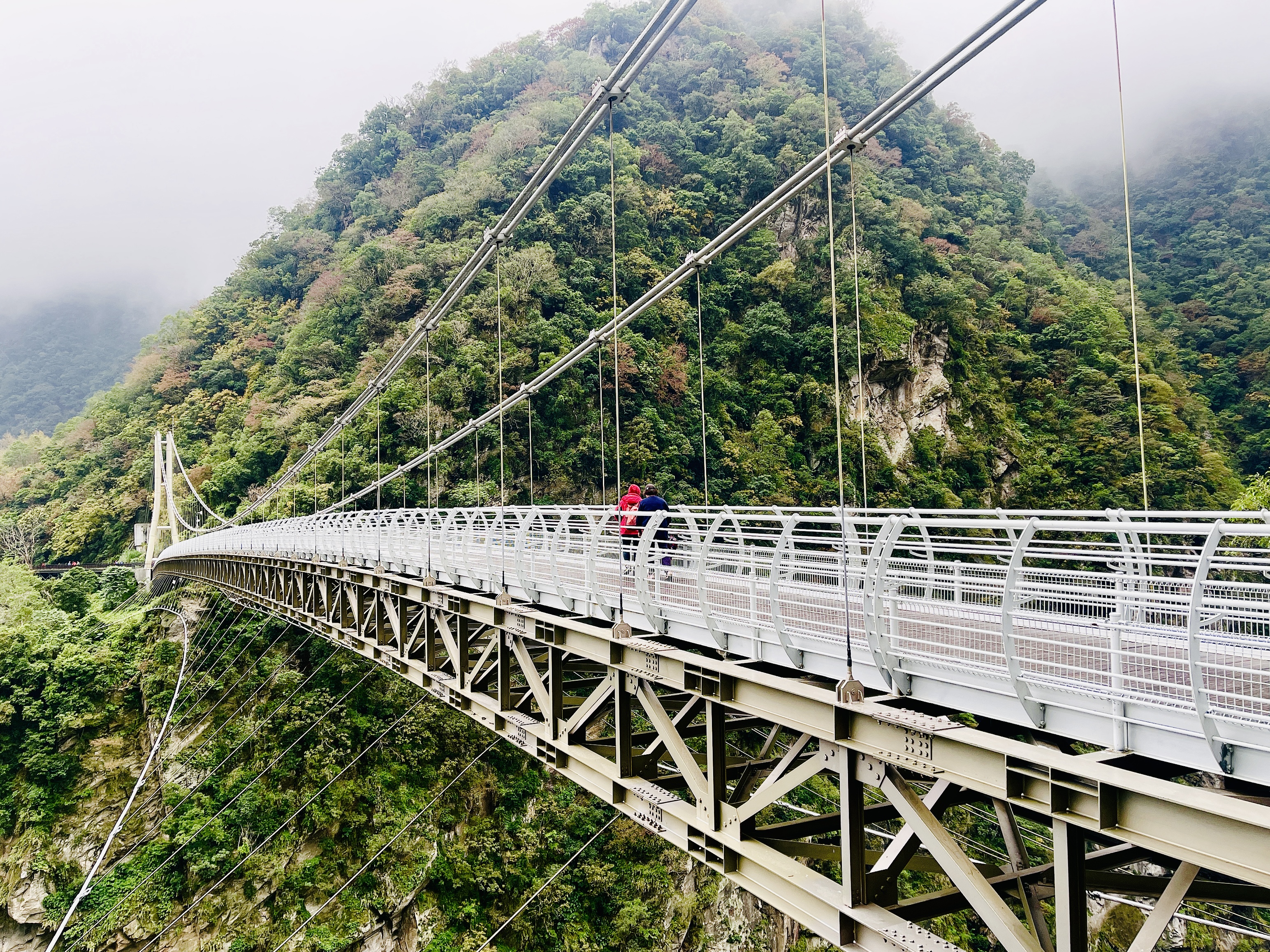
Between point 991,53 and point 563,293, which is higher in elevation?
point 991,53

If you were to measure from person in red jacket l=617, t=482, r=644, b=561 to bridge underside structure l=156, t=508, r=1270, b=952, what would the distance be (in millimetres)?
185

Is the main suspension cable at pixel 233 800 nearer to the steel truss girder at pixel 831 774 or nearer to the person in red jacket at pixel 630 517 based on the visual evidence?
the steel truss girder at pixel 831 774

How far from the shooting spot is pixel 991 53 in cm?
5822

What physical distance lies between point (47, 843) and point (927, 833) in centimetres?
2489

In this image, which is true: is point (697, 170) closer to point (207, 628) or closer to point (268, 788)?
point (207, 628)

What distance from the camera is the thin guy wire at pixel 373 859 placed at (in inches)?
707

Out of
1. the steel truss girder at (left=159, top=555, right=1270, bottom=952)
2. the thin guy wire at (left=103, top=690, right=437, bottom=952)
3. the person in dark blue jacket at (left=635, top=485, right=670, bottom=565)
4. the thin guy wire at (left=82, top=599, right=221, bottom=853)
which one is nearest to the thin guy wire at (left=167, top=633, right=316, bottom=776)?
the thin guy wire at (left=82, top=599, right=221, bottom=853)

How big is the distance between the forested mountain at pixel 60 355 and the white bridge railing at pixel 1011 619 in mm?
88576

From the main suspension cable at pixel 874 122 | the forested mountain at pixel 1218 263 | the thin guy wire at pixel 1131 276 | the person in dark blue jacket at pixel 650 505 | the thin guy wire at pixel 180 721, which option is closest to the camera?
the thin guy wire at pixel 1131 276

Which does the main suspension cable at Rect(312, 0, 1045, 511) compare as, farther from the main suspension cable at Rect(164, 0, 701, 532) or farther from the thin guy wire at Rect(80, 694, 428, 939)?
the thin guy wire at Rect(80, 694, 428, 939)

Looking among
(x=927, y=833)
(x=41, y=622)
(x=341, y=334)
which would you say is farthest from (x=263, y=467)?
(x=927, y=833)

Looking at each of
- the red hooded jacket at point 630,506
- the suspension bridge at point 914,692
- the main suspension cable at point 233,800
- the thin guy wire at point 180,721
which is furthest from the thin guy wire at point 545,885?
the red hooded jacket at point 630,506

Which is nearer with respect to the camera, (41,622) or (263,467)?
(41,622)

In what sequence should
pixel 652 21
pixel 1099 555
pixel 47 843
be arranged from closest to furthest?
1. pixel 1099 555
2. pixel 652 21
3. pixel 47 843
